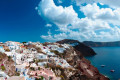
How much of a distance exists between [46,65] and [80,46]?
97510 millimetres

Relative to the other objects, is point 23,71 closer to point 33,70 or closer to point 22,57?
point 33,70

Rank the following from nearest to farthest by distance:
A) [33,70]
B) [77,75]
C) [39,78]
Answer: [39,78], [33,70], [77,75]

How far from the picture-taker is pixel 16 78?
1697 cm

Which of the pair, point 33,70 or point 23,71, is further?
point 33,70

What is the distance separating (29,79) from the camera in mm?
19984

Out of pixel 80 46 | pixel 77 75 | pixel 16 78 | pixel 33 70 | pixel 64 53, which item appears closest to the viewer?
pixel 16 78

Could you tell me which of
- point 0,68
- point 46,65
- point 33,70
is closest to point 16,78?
→ point 0,68

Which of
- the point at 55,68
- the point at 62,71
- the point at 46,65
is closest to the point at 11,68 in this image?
the point at 46,65

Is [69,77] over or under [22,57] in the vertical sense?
under

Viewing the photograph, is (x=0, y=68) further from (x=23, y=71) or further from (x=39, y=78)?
(x=39, y=78)

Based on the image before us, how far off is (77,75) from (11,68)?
19543 mm

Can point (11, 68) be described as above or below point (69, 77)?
above

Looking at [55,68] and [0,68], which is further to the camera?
[55,68]

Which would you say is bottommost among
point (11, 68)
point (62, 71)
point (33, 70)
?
point (62, 71)
